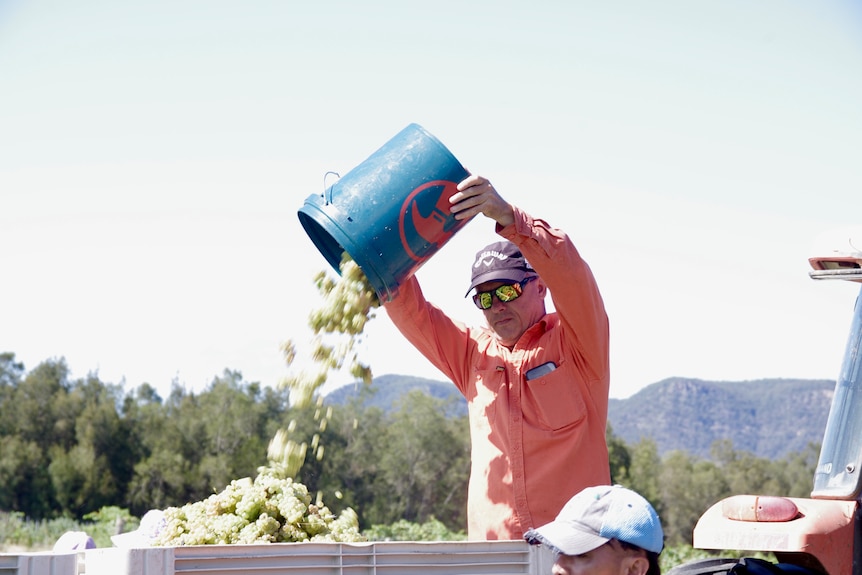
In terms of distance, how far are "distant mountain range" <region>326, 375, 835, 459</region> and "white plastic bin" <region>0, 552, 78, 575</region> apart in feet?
402

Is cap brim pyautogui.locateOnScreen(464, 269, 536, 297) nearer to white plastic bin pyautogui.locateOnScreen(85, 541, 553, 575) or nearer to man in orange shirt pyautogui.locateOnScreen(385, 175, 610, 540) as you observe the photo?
man in orange shirt pyautogui.locateOnScreen(385, 175, 610, 540)

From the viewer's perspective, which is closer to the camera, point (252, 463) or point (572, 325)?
point (572, 325)

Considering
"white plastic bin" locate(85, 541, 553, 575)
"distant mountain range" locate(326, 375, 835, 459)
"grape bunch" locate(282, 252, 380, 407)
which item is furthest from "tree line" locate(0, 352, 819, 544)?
"distant mountain range" locate(326, 375, 835, 459)

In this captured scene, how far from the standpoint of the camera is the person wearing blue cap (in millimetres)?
2113

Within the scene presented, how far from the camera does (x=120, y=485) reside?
38750mm

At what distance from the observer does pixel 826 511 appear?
3150mm

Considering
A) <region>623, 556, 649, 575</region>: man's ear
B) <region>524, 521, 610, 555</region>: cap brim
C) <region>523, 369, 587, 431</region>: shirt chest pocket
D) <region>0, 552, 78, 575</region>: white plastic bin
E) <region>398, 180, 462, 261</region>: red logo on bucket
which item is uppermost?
<region>398, 180, 462, 261</region>: red logo on bucket

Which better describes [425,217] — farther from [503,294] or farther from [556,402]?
[556,402]

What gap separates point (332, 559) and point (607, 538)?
762 millimetres

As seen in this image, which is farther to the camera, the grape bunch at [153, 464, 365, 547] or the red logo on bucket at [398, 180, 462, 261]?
the red logo on bucket at [398, 180, 462, 261]

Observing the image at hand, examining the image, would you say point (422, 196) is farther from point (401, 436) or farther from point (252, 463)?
point (401, 436)

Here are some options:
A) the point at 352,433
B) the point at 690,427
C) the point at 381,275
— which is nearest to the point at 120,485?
the point at 352,433

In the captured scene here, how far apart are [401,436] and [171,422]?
31.7ft

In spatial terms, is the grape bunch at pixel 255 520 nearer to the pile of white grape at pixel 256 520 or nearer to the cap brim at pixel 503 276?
the pile of white grape at pixel 256 520
